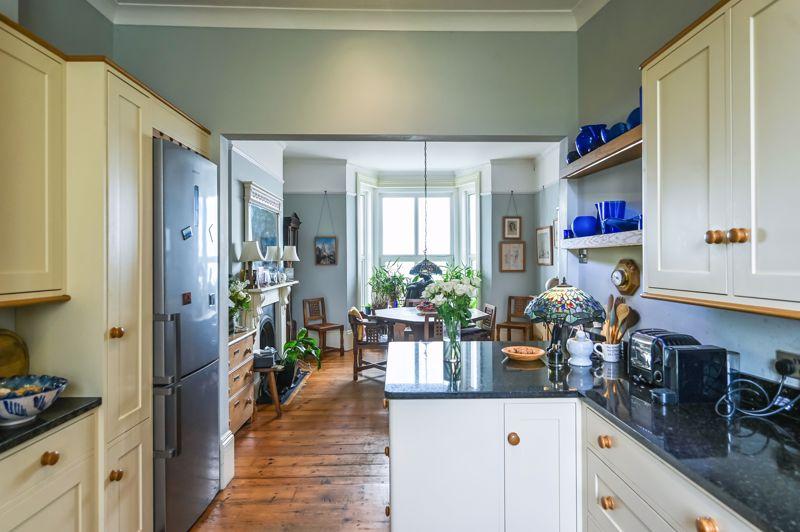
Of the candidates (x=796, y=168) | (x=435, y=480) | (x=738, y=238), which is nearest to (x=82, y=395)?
(x=435, y=480)

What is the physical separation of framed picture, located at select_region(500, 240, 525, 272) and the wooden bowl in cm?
419

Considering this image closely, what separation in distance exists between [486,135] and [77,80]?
2.11 m

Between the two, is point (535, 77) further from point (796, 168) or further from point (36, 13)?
point (36, 13)

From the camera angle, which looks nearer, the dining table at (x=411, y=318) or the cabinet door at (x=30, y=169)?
the cabinet door at (x=30, y=169)

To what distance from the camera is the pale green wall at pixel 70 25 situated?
1.91 m

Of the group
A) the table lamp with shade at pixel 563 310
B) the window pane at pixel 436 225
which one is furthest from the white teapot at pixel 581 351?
the window pane at pixel 436 225

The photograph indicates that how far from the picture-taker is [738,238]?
1164 mm

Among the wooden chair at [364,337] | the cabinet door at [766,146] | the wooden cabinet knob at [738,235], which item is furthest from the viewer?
the wooden chair at [364,337]

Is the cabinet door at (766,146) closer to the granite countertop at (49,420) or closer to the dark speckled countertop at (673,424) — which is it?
the dark speckled countertop at (673,424)

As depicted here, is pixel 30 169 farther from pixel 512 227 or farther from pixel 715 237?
pixel 512 227

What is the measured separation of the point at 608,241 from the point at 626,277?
28 cm

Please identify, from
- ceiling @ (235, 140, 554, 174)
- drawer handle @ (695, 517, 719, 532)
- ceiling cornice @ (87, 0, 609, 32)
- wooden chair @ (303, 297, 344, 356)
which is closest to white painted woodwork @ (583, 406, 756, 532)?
drawer handle @ (695, 517, 719, 532)

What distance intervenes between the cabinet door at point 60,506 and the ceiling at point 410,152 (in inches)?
179

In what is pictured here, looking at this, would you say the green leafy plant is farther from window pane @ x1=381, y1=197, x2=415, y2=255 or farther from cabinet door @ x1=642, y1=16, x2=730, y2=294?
cabinet door @ x1=642, y1=16, x2=730, y2=294
